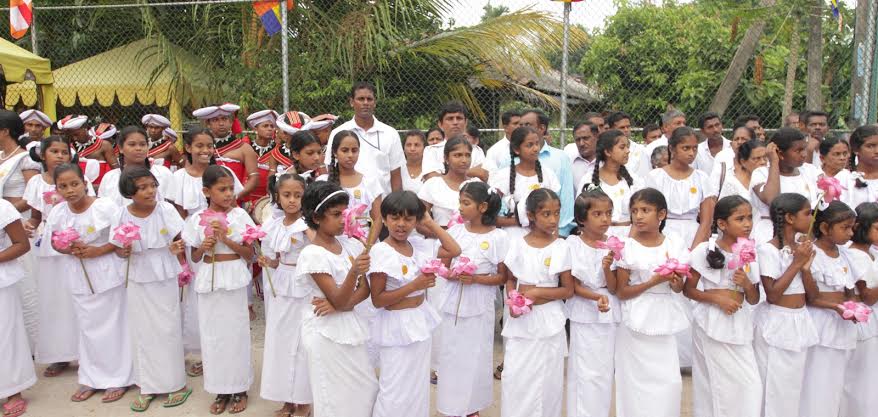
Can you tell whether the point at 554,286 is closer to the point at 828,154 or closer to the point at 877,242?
the point at 877,242

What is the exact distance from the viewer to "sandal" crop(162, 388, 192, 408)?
15.2ft

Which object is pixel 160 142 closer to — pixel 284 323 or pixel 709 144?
pixel 284 323

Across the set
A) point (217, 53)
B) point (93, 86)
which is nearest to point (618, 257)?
point (217, 53)

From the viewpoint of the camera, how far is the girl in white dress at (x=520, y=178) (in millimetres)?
4660

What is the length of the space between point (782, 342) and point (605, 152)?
5.66 feet

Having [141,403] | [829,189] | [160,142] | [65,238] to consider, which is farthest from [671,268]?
[160,142]

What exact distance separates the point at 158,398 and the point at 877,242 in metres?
4.42

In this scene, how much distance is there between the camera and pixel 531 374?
12.6 ft

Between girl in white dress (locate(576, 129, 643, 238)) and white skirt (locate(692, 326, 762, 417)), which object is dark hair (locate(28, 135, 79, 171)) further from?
white skirt (locate(692, 326, 762, 417))

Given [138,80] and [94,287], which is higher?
[138,80]

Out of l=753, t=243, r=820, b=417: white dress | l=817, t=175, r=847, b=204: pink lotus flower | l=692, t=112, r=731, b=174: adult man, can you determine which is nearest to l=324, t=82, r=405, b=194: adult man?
l=692, t=112, r=731, b=174: adult man

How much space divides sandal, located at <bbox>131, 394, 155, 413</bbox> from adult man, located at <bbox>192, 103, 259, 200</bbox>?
5.94 ft

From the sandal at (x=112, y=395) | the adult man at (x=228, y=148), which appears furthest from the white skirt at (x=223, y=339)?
the adult man at (x=228, y=148)

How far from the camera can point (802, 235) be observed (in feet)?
12.1
